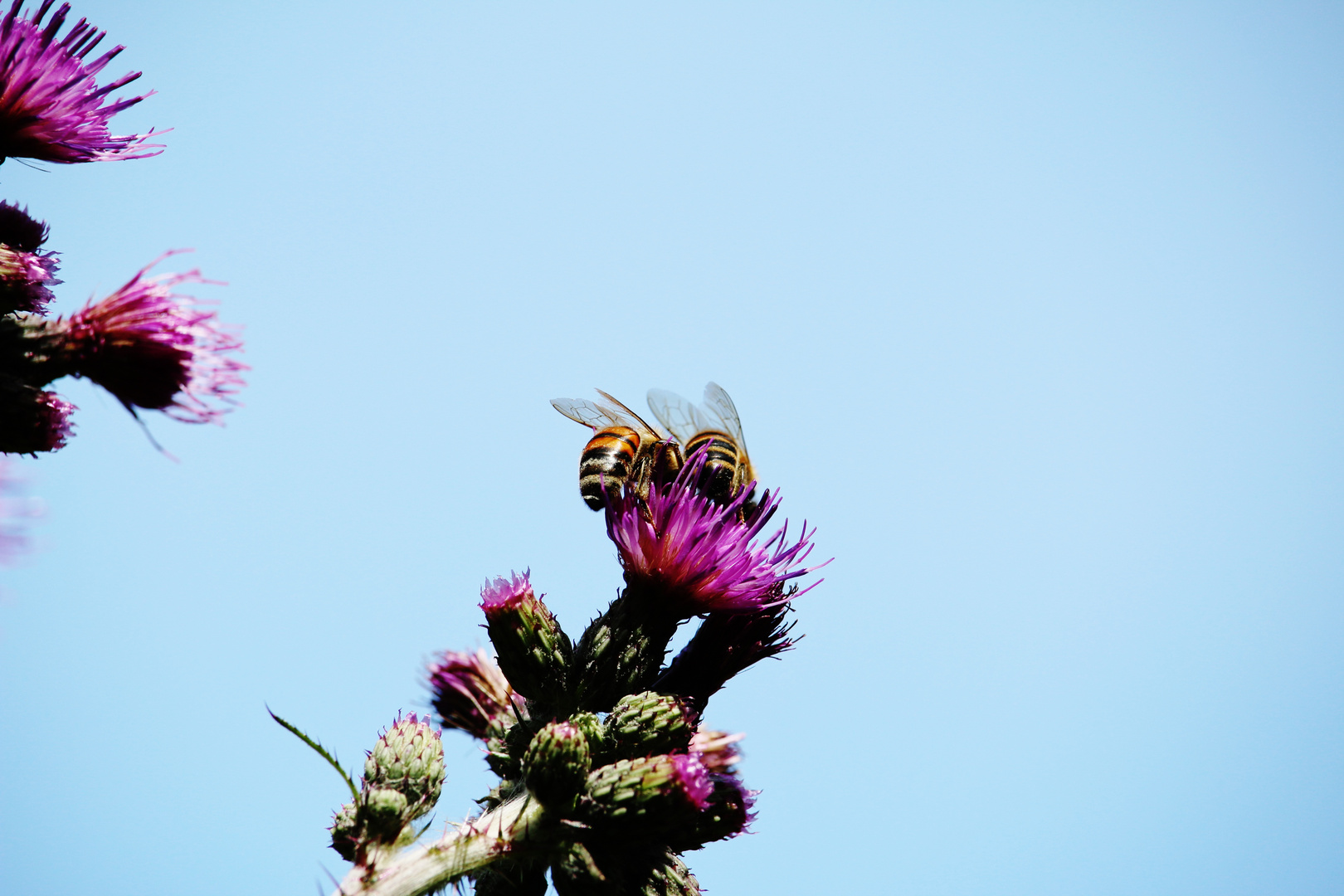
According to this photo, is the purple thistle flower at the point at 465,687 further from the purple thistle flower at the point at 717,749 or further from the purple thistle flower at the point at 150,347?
the purple thistle flower at the point at 150,347

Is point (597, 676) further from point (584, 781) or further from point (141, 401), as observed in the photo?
point (141, 401)

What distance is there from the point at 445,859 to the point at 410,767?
476 millimetres

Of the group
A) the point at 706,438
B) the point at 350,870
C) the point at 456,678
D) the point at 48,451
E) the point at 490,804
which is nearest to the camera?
the point at 48,451

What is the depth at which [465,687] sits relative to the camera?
452cm

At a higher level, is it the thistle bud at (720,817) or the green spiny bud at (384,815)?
the thistle bud at (720,817)

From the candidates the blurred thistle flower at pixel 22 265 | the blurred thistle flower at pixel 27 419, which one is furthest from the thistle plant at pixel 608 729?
the blurred thistle flower at pixel 22 265

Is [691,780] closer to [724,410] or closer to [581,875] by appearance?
[581,875]

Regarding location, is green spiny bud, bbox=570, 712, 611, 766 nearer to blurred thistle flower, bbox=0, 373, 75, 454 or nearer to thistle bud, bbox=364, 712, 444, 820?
thistle bud, bbox=364, 712, 444, 820

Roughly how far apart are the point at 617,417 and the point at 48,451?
9.62ft

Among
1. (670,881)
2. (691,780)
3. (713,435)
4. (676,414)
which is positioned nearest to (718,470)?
(713,435)

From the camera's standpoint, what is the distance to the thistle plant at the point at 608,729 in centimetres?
329

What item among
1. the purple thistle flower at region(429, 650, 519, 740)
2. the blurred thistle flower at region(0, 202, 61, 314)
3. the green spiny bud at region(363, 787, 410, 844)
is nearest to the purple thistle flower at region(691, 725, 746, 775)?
the purple thistle flower at region(429, 650, 519, 740)

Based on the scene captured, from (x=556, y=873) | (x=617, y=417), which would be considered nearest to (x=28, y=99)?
(x=617, y=417)

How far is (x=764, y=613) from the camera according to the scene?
422cm
